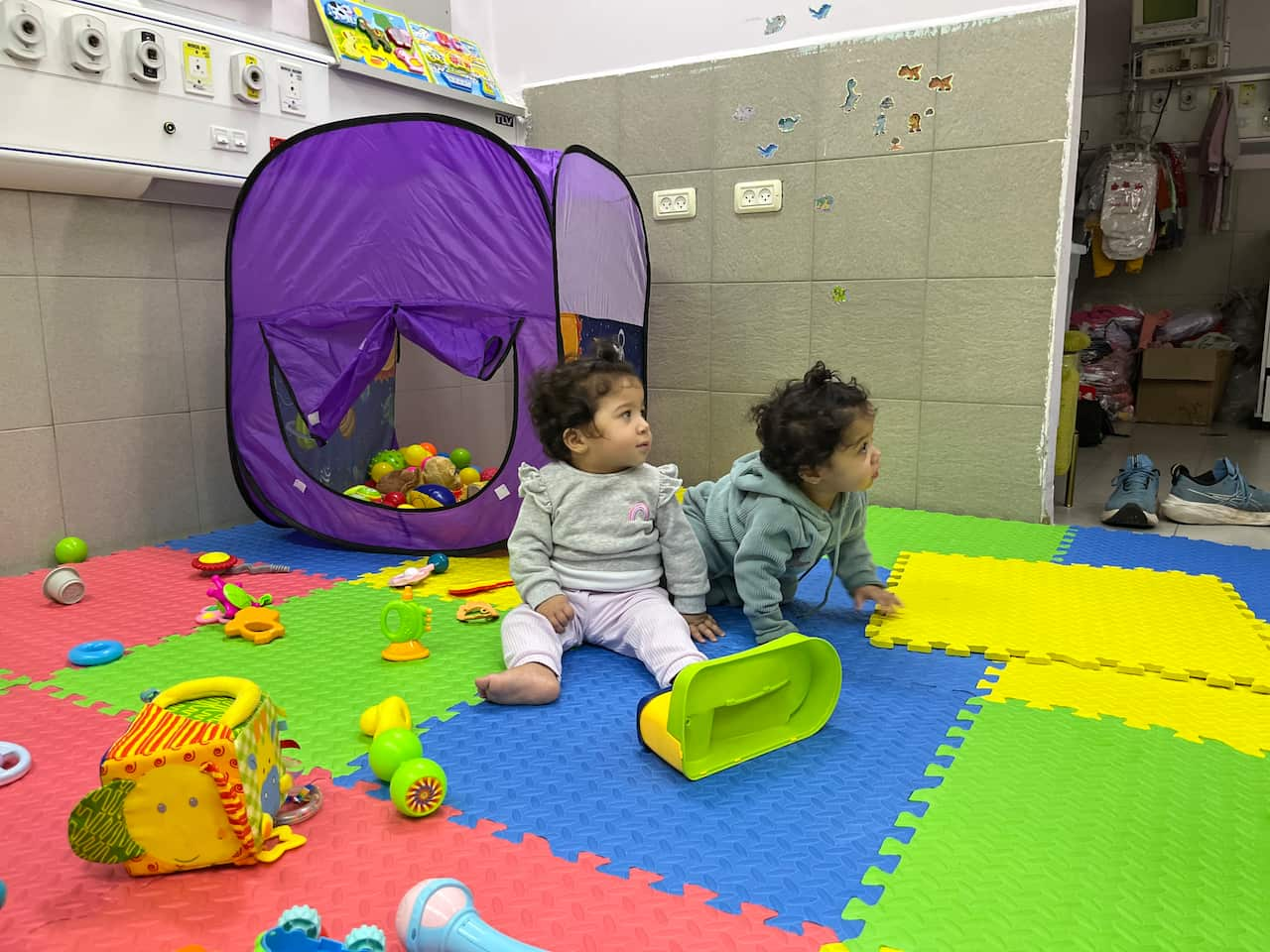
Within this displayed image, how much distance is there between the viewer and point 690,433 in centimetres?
334

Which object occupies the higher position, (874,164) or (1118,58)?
(1118,58)

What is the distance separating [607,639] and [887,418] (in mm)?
1545

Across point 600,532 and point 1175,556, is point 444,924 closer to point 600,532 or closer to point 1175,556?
point 600,532

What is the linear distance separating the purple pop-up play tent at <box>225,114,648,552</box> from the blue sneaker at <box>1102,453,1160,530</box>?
165 cm

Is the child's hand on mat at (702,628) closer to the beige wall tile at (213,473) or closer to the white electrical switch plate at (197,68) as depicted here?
the beige wall tile at (213,473)

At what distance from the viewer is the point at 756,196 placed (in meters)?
3.05

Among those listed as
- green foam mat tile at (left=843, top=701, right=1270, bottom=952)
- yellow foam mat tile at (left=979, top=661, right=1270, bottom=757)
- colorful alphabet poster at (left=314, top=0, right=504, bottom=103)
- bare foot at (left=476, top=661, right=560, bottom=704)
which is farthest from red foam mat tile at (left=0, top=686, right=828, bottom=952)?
colorful alphabet poster at (left=314, top=0, right=504, bottom=103)

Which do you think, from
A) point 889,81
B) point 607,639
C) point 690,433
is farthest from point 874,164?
point 607,639

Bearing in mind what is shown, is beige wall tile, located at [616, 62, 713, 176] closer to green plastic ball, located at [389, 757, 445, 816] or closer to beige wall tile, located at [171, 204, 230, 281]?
beige wall tile, located at [171, 204, 230, 281]

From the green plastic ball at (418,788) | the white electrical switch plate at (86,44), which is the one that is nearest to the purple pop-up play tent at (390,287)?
the white electrical switch plate at (86,44)

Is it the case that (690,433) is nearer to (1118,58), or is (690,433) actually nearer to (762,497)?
(762,497)

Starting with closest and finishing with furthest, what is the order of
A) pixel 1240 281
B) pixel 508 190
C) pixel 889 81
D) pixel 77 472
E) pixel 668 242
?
pixel 508 190 < pixel 77 472 < pixel 889 81 < pixel 668 242 < pixel 1240 281

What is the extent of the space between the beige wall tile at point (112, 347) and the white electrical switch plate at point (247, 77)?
1.87ft

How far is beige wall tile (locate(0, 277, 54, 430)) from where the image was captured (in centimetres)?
230
